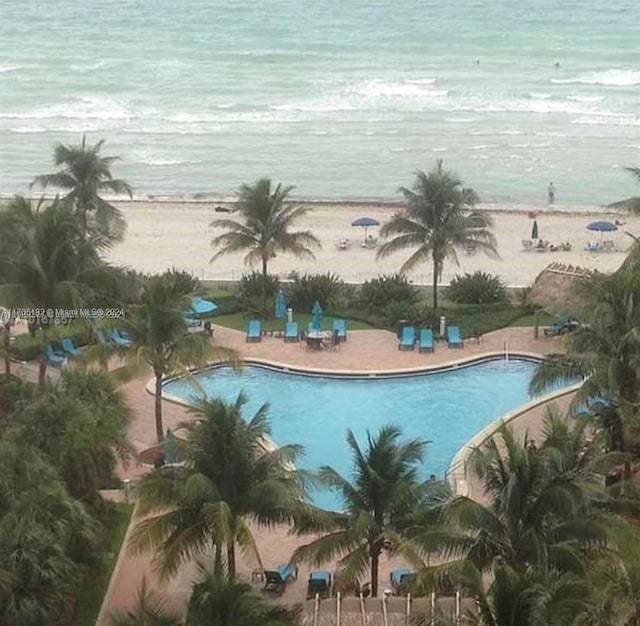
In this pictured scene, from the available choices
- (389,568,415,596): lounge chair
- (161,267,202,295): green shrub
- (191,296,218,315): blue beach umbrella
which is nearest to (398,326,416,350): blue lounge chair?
(191,296,218,315): blue beach umbrella

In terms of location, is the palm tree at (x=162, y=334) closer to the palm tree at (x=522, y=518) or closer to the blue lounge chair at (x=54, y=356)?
the blue lounge chair at (x=54, y=356)

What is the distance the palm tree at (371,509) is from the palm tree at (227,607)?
2971mm

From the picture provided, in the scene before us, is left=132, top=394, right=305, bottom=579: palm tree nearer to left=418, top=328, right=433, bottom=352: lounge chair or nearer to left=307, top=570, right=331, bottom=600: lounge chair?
left=307, top=570, right=331, bottom=600: lounge chair

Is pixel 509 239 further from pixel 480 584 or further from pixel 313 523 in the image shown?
pixel 480 584

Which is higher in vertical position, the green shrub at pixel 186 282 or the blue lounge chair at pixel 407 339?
the green shrub at pixel 186 282

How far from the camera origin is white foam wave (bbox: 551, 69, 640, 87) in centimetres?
6962

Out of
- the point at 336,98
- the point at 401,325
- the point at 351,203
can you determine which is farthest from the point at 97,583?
the point at 336,98

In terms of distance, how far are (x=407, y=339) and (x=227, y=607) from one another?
16752 millimetres

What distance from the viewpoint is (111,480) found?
20.9 metres

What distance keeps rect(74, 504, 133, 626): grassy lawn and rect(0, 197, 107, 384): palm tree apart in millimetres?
4247

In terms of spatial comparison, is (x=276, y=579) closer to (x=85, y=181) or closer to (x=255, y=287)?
(x=255, y=287)

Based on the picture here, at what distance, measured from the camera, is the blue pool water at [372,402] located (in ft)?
80.5

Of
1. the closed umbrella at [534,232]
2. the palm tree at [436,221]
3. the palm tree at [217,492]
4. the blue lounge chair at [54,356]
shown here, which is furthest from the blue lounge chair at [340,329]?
the palm tree at [217,492]

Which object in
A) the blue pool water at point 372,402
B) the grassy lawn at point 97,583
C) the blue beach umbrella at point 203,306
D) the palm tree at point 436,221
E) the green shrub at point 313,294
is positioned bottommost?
the grassy lawn at point 97,583
